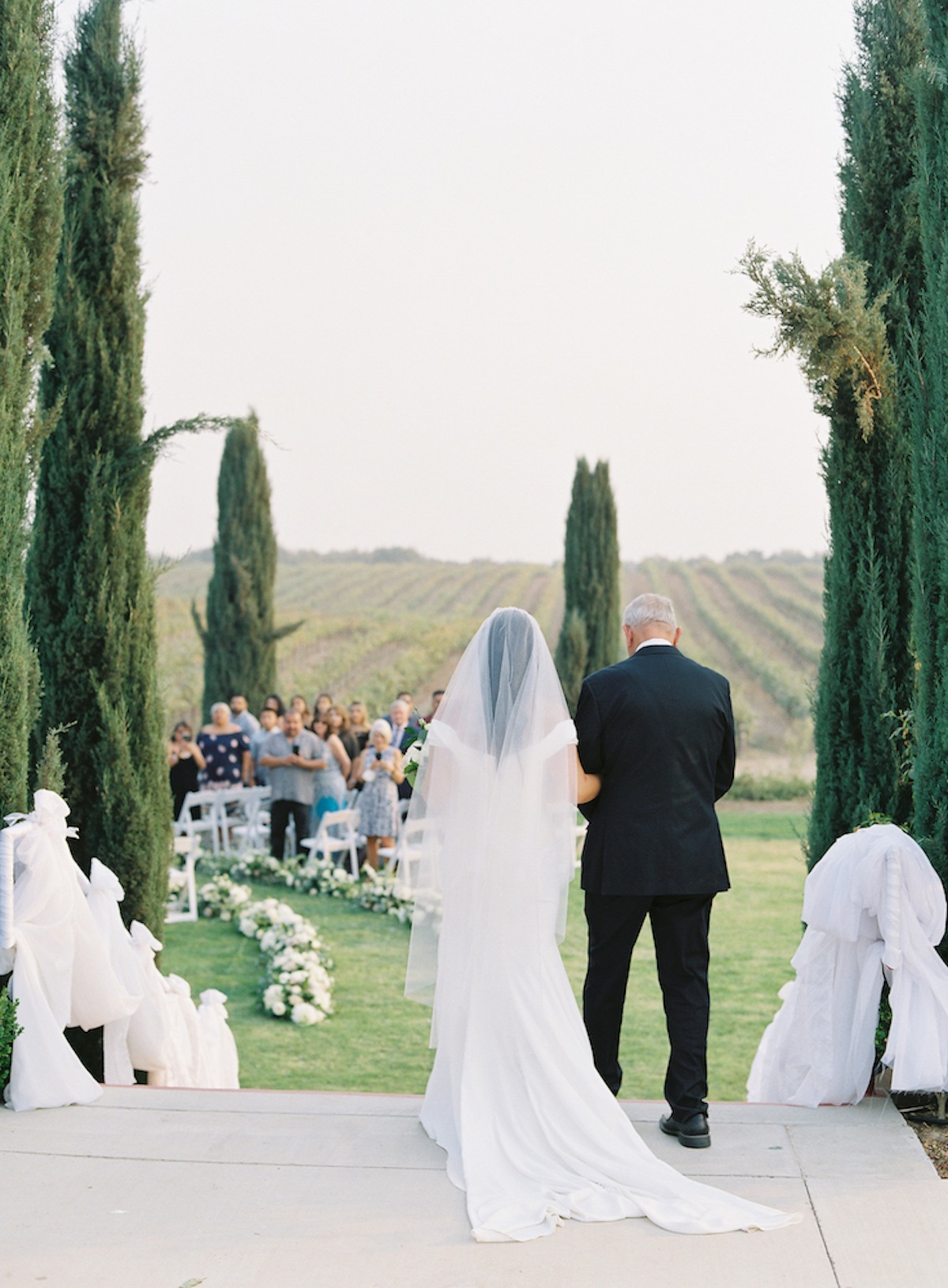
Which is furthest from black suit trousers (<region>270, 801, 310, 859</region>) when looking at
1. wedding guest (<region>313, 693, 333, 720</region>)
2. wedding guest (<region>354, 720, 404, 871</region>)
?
wedding guest (<region>313, 693, 333, 720</region>)

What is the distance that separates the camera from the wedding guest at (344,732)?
45.4 ft

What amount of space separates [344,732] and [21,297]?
934cm

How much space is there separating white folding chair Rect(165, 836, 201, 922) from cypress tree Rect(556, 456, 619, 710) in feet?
40.0

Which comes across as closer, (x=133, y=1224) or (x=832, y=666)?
(x=133, y=1224)

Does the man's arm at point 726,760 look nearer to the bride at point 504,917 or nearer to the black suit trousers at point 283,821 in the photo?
the bride at point 504,917

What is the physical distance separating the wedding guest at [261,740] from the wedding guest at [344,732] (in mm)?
678

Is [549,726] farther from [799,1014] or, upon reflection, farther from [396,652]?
[396,652]

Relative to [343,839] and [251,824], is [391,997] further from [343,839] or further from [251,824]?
[251,824]

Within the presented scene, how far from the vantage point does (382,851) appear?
12.0 meters

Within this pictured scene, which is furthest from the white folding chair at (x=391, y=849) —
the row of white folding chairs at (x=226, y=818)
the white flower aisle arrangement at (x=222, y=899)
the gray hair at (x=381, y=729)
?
the row of white folding chairs at (x=226, y=818)

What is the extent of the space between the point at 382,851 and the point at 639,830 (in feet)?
26.0

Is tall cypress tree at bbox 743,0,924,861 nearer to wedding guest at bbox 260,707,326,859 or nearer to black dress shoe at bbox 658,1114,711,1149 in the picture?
black dress shoe at bbox 658,1114,711,1149

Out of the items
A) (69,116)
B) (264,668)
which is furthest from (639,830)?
(264,668)

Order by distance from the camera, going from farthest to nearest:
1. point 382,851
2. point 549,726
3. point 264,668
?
point 264,668
point 382,851
point 549,726
